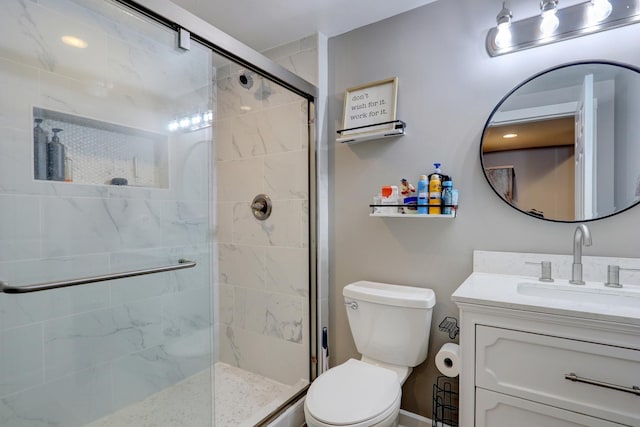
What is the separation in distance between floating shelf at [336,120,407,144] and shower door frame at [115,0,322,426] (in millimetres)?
194

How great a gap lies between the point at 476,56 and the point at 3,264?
2010mm

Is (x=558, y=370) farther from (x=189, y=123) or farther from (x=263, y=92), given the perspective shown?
(x=263, y=92)

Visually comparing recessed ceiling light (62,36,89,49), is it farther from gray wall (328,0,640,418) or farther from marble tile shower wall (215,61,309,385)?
gray wall (328,0,640,418)

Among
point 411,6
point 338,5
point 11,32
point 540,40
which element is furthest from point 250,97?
point 540,40

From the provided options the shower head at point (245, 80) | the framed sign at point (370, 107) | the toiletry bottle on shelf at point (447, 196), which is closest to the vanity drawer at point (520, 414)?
the toiletry bottle on shelf at point (447, 196)

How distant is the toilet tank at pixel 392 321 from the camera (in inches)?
59.1

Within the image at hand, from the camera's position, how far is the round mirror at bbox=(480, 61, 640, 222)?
1.28m

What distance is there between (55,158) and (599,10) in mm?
2124

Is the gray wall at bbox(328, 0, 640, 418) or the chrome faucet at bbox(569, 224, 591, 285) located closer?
the chrome faucet at bbox(569, 224, 591, 285)

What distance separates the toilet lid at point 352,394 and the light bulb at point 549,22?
157 centimetres

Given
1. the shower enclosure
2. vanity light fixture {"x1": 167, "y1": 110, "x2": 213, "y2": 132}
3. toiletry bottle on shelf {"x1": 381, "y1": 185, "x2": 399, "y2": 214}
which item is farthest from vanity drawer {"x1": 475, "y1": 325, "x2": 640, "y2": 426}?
vanity light fixture {"x1": 167, "y1": 110, "x2": 213, "y2": 132}

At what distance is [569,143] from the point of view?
4.51 ft

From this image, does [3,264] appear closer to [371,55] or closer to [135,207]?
[135,207]

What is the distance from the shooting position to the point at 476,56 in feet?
5.10
